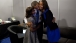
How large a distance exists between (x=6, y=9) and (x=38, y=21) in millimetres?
2578

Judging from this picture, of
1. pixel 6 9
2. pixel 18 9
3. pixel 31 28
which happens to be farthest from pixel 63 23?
pixel 6 9

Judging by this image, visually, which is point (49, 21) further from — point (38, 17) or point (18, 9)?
point (18, 9)

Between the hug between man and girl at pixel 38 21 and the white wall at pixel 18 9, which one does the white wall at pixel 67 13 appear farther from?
the white wall at pixel 18 9

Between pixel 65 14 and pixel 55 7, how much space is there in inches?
17.7

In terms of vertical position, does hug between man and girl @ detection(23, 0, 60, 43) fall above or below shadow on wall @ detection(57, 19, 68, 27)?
above

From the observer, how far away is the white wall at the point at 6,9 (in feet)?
14.6

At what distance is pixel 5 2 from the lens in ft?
14.9

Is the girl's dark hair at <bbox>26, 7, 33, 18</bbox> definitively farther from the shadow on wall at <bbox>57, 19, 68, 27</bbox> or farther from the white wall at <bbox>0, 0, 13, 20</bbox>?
the white wall at <bbox>0, 0, 13, 20</bbox>

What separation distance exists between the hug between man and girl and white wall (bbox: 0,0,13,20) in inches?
93.8

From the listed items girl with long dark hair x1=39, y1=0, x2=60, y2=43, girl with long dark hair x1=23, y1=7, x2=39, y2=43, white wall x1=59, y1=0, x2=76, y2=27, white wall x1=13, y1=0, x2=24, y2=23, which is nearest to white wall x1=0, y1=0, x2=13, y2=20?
white wall x1=13, y1=0, x2=24, y2=23

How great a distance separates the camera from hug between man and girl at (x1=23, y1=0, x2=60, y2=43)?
7.74 ft

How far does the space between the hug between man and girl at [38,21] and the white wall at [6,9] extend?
93.8 inches

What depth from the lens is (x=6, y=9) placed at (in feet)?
15.1

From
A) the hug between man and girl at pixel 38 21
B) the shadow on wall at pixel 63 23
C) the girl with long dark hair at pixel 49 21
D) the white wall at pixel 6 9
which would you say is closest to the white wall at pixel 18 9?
the white wall at pixel 6 9
